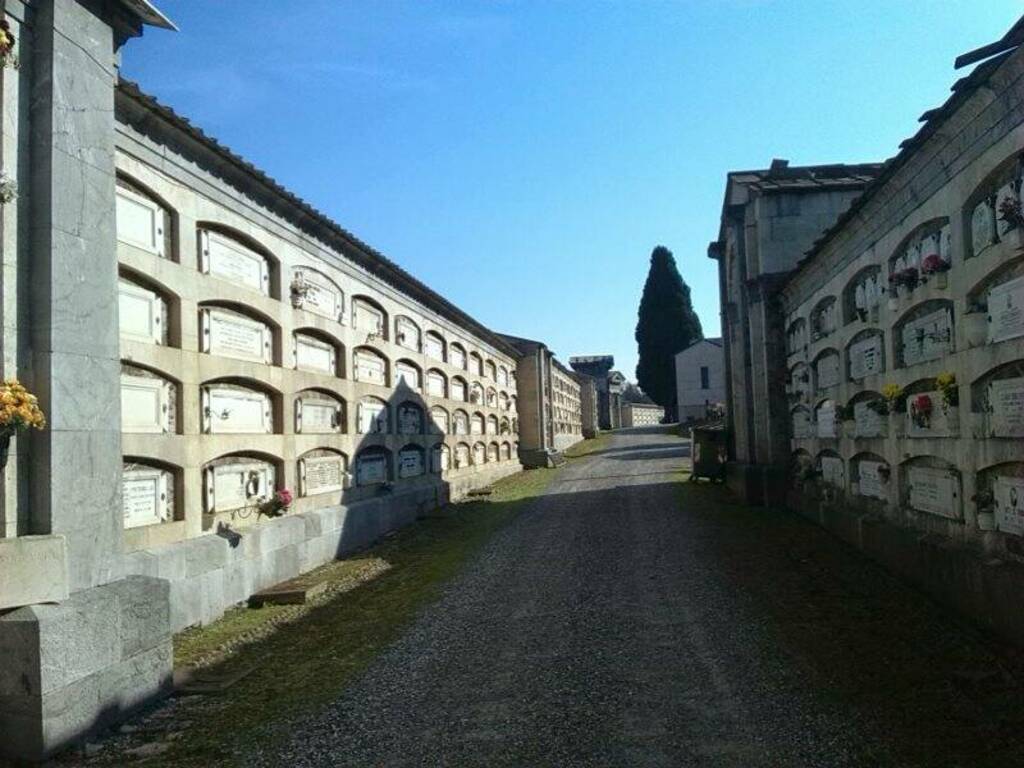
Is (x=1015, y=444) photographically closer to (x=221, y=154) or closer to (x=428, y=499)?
(x=221, y=154)

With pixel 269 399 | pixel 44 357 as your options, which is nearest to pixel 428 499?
pixel 269 399

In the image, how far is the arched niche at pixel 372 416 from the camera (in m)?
11.6

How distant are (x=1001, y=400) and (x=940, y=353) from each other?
121cm

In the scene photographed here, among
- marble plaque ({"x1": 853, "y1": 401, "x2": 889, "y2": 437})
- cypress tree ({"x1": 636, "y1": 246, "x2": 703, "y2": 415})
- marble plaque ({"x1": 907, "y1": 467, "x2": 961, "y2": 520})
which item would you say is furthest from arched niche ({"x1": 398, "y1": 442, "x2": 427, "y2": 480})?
cypress tree ({"x1": 636, "y1": 246, "x2": 703, "y2": 415})

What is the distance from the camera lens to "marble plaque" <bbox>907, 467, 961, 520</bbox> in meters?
6.47

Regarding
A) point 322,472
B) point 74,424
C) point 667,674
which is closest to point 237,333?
point 322,472

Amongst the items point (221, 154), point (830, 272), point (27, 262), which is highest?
point (221, 154)

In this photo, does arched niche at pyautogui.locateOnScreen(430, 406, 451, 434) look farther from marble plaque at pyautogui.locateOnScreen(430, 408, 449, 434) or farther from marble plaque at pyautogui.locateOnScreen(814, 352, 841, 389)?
marble plaque at pyautogui.locateOnScreen(814, 352, 841, 389)

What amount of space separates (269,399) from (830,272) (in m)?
7.75

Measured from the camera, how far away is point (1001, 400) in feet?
18.1

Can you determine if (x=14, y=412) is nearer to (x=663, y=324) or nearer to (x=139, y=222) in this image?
(x=139, y=222)

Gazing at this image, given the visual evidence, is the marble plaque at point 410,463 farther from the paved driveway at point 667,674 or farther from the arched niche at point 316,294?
the paved driveway at point 667,674

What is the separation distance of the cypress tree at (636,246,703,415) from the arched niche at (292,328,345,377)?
1791 inches

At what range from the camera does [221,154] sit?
7.66m
